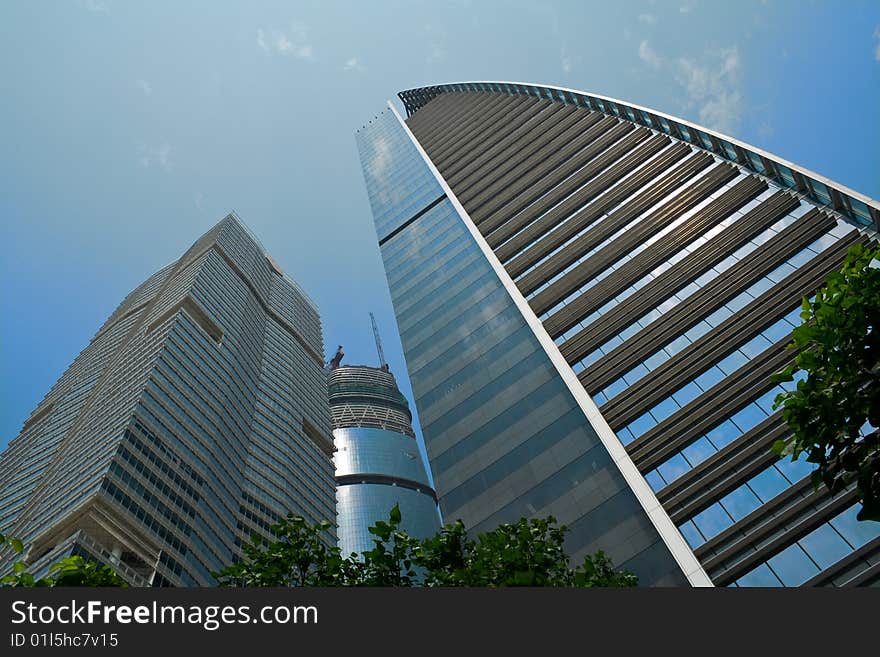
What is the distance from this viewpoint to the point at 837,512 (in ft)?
67.5

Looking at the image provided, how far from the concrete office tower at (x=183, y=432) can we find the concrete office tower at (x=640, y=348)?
139ft

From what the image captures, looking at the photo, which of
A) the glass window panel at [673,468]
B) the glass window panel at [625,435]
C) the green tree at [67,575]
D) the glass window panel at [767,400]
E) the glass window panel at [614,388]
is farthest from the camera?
the glass window panel at [614,388]

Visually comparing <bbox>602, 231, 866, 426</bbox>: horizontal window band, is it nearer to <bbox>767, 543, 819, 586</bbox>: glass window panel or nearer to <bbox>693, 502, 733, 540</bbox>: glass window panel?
<bbox>693, 502, 733, 540</bbox>: glass window panel

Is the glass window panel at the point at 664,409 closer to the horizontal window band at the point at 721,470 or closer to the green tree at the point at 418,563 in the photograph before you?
the horizontal window band at the point at 721,470

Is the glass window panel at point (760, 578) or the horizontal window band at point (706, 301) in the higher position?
the horizontal window band at point (706, 301)

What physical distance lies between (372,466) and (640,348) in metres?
141

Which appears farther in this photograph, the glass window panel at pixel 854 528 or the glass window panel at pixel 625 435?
the glass window panel at pixel 625 435

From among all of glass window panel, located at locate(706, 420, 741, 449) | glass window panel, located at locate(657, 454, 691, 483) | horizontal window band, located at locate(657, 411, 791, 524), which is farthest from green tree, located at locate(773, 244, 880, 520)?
glass window panel, located at locate(706, 420, 741, 449)

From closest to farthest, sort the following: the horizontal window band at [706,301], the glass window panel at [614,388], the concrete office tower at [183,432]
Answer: the glass window panel at [614,388] → the horizontal window band at [706,301] → the concrete office tower at [183,432]

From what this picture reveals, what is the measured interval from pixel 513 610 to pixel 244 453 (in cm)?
9695

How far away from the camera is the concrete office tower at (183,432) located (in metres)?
67.2

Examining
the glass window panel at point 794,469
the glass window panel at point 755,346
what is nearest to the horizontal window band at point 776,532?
the glass window panel at point 794,469

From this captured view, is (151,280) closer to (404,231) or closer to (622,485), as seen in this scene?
(404,231)

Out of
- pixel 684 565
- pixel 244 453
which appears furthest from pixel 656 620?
pixel 244 453
